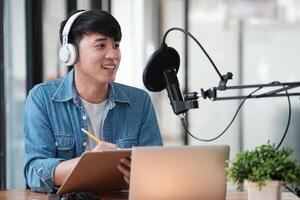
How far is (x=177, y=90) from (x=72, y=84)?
2.20 feet

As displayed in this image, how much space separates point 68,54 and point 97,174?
497mm

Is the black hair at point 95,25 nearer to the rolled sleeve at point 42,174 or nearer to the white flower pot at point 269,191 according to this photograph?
the rolled sleeve at point 42,174

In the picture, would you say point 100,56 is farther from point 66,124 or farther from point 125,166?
point 125,166

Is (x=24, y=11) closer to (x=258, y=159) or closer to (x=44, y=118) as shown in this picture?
(x=44, y=118)

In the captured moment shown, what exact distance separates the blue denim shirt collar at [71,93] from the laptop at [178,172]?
25.0 inches

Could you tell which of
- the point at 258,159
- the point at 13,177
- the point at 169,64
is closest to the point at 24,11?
the point at 13,177

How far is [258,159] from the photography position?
1.58 metres

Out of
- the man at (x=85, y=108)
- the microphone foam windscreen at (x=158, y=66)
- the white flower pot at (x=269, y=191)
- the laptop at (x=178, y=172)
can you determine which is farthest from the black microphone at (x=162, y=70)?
the man at (x=85, y=108)

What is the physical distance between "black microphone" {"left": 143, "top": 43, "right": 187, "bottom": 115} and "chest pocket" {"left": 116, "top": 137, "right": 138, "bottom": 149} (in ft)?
1.70

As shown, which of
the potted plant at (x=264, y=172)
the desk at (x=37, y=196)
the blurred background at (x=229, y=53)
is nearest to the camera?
the potted plant at (x=264, y=172)

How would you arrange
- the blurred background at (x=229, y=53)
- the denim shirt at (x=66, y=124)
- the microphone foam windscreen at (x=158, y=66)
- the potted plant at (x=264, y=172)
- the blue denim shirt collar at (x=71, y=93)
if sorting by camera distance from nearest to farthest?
the potted plant at (x=264, y=172)
the microphone foam windscreen at (x=158, y=66)
the denim shirt at (x=66, y=124)
the blue denim shirt collar at (x=71, y=93)
the blurred background at (x=229, y=53)

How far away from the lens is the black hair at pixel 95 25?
213 cm

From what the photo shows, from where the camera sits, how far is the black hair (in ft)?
6.98

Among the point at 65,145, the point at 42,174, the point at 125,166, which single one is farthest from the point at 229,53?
the point at 125,166
